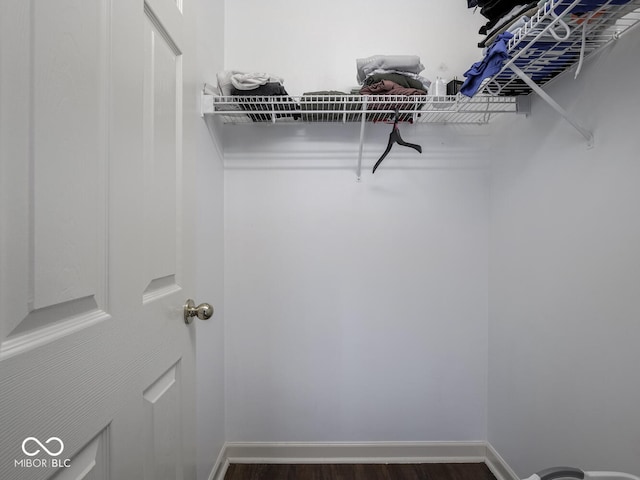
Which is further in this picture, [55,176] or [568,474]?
[568,474]

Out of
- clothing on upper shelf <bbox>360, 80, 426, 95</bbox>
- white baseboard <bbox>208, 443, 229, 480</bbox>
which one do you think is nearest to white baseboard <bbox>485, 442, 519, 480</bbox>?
white baseboard <bbox>208, 443, 229, 480</bbox>

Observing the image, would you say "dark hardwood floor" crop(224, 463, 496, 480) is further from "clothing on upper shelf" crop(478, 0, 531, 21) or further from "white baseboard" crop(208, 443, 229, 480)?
"clothing on upper shelf" crop(478, 0, 531, 21)

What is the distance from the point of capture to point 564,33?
0.92 metres

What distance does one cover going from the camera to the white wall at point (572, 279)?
0.90m

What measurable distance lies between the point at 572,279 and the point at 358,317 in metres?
0.93

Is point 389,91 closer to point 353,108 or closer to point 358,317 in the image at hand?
point 353,108

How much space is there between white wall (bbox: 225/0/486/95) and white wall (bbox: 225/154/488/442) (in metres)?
0.66

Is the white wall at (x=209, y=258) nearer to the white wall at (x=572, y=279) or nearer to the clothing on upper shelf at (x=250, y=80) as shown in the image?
the clothing on upper shelf at (x=250, y=80)

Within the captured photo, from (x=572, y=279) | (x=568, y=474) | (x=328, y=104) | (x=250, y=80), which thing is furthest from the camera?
(x=328, y=104)

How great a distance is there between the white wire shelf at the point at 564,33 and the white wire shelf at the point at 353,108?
21 centimetres

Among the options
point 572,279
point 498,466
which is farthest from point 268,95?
point 498,466

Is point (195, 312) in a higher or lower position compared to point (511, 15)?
lower

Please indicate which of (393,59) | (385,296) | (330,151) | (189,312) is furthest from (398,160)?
(189,312)

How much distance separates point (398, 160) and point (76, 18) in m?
1.39
